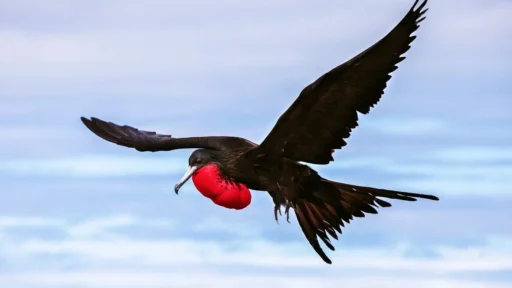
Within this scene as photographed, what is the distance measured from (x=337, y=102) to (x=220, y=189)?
118 centimetres

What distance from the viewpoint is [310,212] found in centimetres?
1027

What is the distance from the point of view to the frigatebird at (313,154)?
925 cm

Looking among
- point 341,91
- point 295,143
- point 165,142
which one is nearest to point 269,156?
point 295,143

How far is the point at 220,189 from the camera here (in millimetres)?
10055

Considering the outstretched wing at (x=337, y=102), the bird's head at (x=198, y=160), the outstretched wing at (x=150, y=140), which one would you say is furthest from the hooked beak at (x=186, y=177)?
the outstretched wing at (x=337, y=102)

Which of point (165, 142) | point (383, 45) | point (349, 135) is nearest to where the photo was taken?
point (383, 45)

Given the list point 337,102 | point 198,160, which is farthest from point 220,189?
point 337,102

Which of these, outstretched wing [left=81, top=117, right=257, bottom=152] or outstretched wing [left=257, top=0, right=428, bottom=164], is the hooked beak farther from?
outstretched wing [left=257, top=0, right=428, bottom=164]

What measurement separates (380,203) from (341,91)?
1.16 metres

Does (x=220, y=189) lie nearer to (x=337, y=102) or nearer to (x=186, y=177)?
(x=186, y=177)

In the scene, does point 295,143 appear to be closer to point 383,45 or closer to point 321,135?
point 321,135

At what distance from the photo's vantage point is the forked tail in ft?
33.4

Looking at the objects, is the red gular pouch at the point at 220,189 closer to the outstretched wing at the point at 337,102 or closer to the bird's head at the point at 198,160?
the bird's head at the point at 198,160

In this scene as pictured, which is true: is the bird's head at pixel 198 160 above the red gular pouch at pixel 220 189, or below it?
above
